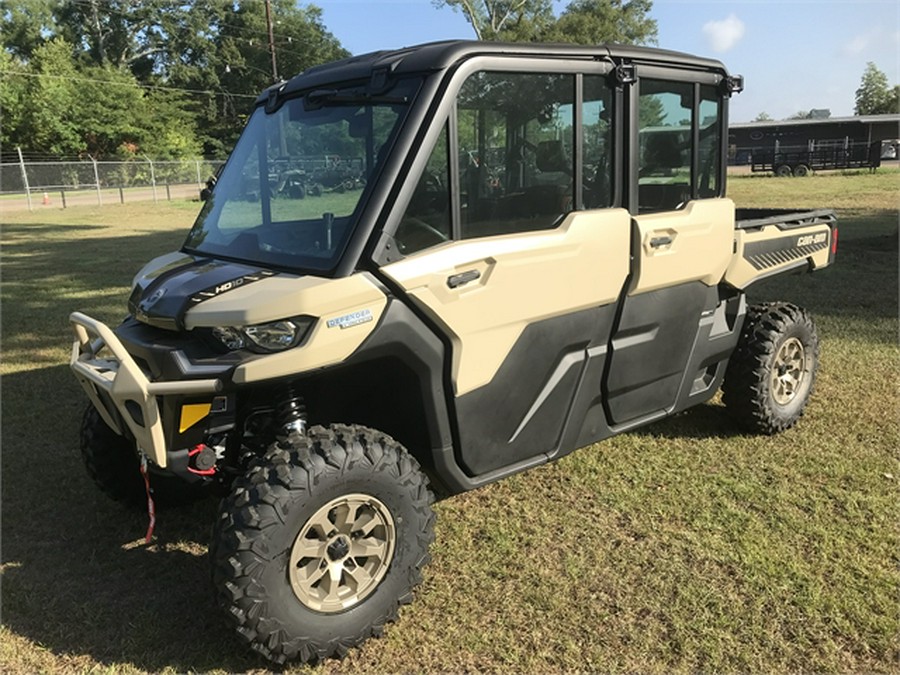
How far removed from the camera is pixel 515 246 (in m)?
3.07

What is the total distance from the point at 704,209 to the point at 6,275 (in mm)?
11472

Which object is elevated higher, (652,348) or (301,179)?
(301,179)

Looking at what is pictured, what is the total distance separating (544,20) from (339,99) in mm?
46049

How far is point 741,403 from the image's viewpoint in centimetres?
458

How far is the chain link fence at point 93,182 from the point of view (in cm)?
3225

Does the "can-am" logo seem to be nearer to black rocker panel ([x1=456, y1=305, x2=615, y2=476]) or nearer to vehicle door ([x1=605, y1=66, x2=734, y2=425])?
vehicle door ([x1=605, y1=66, x2=734, y2=425])

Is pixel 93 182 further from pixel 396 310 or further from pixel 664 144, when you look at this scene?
pixel 396 310

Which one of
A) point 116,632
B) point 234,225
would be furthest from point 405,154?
point 116,632

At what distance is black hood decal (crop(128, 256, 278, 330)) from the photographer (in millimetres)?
2775

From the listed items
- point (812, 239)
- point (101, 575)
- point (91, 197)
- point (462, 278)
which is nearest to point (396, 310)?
point (462, 278)

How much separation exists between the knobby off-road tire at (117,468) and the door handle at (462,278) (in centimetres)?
180

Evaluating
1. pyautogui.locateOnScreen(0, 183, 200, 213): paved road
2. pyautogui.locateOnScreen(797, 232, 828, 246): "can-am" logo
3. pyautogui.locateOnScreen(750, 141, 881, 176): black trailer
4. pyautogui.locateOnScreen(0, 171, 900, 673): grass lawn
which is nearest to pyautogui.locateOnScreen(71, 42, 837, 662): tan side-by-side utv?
pyautogui.locateOnScreen(0, 171, 900, 673): grass lawn

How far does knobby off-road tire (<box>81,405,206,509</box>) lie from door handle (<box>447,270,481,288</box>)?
1801 mm

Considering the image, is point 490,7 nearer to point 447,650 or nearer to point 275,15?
point 275,15
